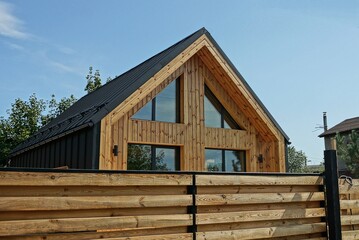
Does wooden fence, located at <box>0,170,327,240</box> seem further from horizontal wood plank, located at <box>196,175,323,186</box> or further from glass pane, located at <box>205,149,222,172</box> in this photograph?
glass pane, located at <box>205,149,222,172</box>

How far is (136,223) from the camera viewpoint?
11.5ft

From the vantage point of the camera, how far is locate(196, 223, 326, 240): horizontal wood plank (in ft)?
12.8

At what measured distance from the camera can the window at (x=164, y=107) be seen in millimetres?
8930

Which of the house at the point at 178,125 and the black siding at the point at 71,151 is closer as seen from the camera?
the black siding at the point at 71,151

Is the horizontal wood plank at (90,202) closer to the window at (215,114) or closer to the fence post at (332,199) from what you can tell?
the fence post at (332,199)

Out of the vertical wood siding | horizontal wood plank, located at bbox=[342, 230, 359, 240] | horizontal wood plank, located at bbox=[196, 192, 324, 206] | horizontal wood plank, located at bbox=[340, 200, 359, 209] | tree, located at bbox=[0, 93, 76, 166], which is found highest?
tree, located at bbox=[0, 93, 76, 166]

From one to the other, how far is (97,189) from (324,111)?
33.1m

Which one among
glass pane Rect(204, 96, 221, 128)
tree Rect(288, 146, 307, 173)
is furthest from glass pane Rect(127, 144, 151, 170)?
tree Rect(288, 146, 307, 173)

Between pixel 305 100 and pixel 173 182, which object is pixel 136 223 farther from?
pixel 305 100

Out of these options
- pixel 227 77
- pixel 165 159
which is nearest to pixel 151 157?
pixel 165 159

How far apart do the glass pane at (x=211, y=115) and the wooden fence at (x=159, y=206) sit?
5330 mm

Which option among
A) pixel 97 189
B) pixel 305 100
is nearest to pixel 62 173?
pixel 97 189

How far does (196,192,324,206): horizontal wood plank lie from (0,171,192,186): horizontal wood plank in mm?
264

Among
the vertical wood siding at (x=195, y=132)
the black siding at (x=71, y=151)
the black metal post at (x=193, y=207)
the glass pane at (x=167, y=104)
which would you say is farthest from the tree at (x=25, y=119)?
the black metal post at (x=193, y=207)
